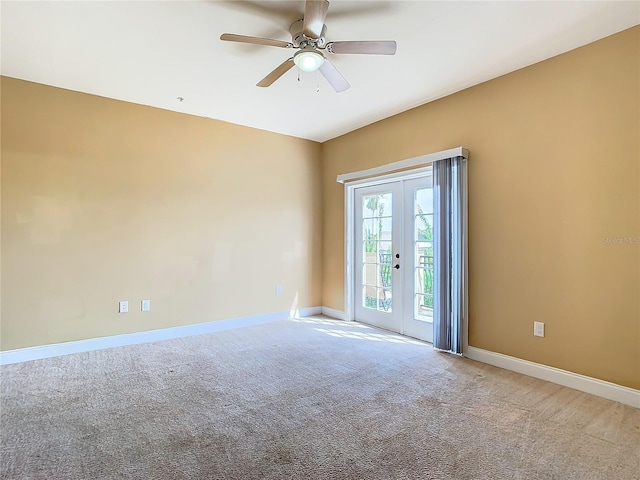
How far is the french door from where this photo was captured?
396cm

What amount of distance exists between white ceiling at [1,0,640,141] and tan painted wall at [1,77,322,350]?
1.46ft

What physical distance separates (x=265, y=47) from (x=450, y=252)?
2.60 meters

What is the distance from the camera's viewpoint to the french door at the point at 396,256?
156 inches

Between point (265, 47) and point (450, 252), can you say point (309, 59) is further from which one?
point (450, 252)

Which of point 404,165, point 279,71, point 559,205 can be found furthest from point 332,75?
point 559,205

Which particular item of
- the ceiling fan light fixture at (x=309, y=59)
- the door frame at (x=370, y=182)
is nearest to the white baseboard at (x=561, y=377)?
the door frame at (x=370, y=182)

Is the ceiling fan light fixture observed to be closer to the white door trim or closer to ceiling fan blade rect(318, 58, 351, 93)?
ceiling fan blade rect(318, 58, 351, 93)

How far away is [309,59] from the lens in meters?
2.46

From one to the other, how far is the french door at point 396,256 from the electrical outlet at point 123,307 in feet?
9.86

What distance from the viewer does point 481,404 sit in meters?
2.42

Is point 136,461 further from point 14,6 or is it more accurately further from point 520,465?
point 14,6

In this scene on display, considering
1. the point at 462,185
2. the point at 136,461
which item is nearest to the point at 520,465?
the point at 136,461

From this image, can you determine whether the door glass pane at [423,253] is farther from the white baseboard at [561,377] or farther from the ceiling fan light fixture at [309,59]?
the ceiling fan light fixture at [309,59]

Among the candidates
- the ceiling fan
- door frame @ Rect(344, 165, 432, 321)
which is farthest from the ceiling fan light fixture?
door frame @ Rect(344, 165, 432, 321)
